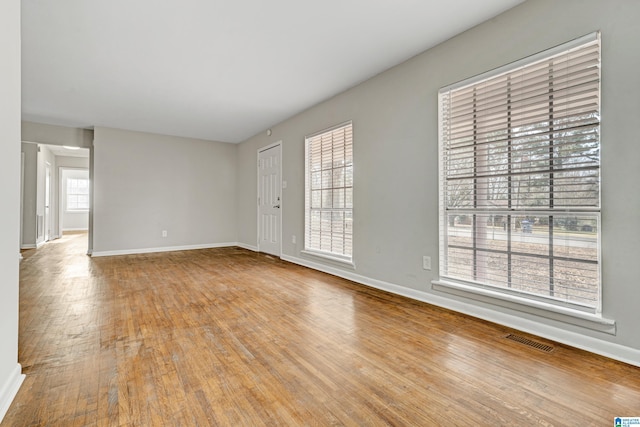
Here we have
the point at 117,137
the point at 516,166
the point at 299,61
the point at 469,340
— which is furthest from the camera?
the point at 117,137

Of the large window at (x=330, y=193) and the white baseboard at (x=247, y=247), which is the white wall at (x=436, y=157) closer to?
the large window at (x=330, y=193)

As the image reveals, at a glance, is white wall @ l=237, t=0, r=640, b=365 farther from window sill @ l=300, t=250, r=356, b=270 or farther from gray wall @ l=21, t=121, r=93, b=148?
gray wall @ l=21, t=121, r=93, b=148

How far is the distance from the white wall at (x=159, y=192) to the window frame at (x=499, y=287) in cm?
539

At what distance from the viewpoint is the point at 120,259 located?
17.7ft

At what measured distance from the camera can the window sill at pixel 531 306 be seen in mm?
1928

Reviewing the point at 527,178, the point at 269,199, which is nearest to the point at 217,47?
the point at 527,178

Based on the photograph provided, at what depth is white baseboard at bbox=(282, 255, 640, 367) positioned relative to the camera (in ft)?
6.09

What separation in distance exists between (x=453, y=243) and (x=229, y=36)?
8.99 feet

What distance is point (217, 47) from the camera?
2.92 meters

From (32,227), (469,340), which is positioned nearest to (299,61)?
(469,340)

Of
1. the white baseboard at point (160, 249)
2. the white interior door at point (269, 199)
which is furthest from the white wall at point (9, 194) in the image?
the white baseboard at point (160, 249)

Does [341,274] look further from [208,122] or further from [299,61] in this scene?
[208,122]

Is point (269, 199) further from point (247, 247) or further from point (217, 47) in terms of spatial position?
point (217, 47)

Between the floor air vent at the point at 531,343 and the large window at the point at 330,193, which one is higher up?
the large window at the point at 330,193
